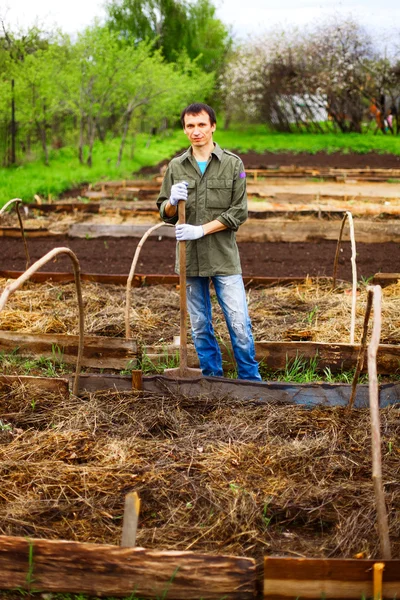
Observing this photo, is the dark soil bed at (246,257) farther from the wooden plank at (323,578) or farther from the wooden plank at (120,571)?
the wooden plank at (120,571)

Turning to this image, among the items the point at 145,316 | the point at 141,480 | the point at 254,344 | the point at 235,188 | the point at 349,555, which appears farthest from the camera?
the point at 145,316

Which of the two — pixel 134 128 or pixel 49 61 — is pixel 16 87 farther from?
pixel 134 128

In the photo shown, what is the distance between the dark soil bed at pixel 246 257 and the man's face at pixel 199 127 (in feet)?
12.5

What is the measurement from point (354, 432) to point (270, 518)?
88cm

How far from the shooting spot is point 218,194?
3.68 meters

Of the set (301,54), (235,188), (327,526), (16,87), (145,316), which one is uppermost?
(301,54)

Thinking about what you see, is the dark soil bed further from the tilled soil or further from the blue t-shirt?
the tilled soil

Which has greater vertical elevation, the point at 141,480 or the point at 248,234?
the point at 248,234

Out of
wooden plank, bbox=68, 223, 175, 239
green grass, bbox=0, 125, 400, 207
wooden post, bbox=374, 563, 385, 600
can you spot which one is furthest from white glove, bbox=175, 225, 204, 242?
green grass, bbox=0, 125, 400, 207

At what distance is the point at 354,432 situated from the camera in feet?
10.9

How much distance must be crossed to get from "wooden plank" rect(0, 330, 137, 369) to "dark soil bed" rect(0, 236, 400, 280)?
3.09 metres

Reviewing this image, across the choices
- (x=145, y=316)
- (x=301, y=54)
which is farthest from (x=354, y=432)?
(x=301, y=54)

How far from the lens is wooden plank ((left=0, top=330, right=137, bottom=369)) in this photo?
4.26m

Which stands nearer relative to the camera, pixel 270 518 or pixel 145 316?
pixel 270 518
